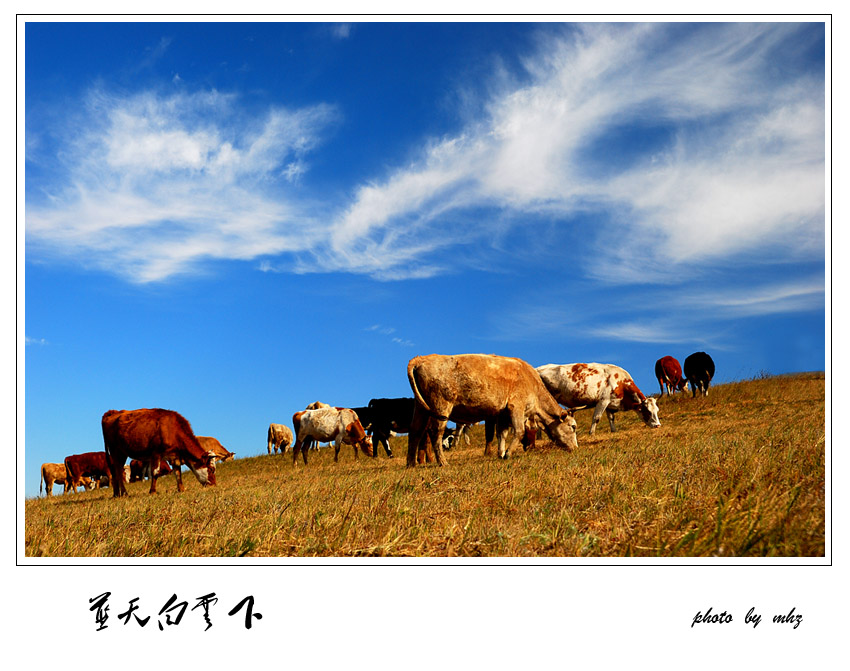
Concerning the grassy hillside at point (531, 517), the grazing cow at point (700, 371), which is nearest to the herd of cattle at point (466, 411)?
the grassy hillside at point (531, 517)

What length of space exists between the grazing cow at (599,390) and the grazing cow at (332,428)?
10.5m

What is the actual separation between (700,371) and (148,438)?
88.2 feet

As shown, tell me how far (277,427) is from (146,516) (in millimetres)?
36085

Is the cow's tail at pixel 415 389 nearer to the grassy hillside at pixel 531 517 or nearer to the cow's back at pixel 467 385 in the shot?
the cow's back at pixel 467 385

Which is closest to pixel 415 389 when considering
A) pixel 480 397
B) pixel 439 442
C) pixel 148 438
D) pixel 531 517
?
pixel 439 442

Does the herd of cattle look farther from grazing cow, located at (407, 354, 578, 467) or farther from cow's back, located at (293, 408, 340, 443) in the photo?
cow's back, located at (293, 408, 340, 443)

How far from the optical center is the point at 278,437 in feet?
142

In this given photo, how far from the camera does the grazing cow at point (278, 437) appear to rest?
4297 cm

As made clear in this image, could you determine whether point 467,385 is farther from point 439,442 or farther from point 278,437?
point 278,437

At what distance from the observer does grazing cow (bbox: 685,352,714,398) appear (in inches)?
1221
